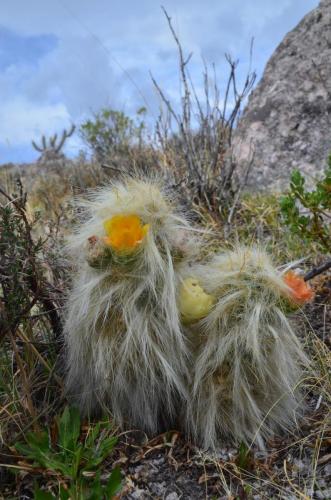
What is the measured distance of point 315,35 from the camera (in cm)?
431

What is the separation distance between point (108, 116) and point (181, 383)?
6.83 metres

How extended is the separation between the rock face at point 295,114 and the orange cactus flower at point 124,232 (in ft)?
9.13

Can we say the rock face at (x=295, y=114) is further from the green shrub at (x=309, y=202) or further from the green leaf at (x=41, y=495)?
the green leaf at (x=41, y=495)

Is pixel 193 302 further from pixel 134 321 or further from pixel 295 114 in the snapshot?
pixel 295 114

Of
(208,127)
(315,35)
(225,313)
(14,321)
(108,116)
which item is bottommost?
(225,313)

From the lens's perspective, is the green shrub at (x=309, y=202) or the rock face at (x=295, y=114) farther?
the rock face at (x=295, y=114)

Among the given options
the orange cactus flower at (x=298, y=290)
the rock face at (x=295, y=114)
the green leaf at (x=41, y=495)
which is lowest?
the green leaf at (x=41, y=495)

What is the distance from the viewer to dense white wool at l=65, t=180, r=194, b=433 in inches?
50.8

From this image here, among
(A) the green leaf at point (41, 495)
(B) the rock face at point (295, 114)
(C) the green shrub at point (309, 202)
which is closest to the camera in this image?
(A) the green leaf at point (41, 495)

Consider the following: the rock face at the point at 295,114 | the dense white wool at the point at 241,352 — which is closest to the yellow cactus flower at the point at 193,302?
the dense white wool at the point at 241,352

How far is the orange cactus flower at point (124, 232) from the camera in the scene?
1266 mm

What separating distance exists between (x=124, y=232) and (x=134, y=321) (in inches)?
9.2

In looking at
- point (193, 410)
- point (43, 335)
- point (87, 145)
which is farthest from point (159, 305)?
point (87, 145)

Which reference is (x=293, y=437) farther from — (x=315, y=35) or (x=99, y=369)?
(x=315, y=35)
